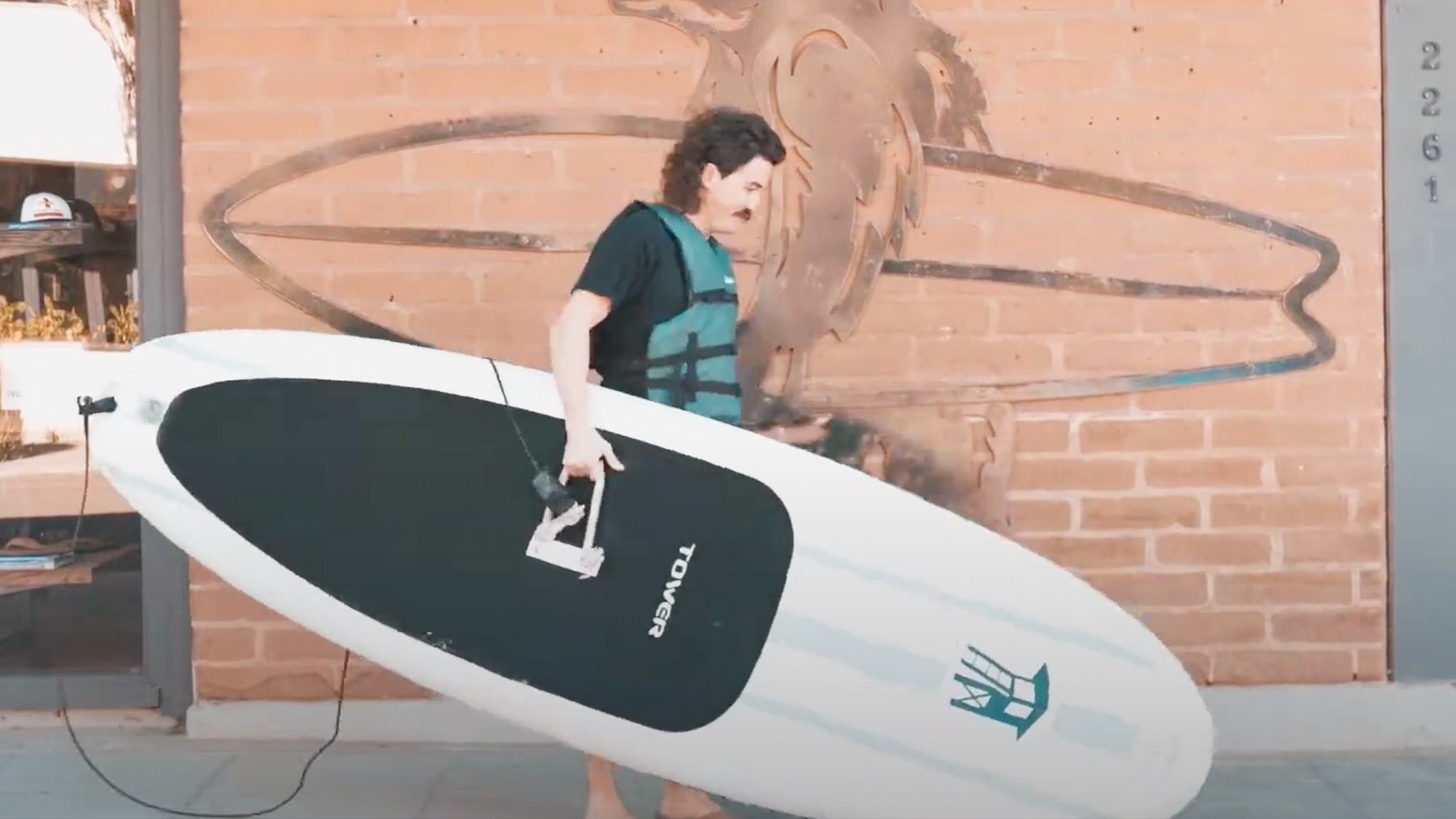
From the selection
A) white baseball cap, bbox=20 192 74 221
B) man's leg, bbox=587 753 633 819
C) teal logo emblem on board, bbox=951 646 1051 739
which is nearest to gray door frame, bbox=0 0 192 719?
white baseball cap, bbox=20 192 74 221

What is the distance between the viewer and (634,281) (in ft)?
8.59

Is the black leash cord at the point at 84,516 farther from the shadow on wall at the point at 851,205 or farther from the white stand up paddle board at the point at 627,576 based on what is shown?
the shadow on wall at the point at 851,205

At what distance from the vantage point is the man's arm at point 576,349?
2.57m

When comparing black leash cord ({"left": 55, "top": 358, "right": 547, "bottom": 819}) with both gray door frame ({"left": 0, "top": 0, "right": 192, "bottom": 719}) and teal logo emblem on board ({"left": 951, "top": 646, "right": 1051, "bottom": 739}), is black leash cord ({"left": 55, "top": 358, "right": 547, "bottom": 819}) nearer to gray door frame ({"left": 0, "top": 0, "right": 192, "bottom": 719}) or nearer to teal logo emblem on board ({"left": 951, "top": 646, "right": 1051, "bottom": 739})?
gray door frame ({"left": 0, "top": 0, "right": 192, "bottom": 719})

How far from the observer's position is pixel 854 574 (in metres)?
2.73

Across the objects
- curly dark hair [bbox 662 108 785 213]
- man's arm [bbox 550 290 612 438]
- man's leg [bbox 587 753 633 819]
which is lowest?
man's leg [bbox 587 753 633 819]

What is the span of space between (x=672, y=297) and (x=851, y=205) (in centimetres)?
110

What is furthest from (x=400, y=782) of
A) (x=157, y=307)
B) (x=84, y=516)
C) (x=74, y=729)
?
(x=157, y=307)

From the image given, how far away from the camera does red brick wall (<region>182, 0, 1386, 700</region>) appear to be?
3.58 meters

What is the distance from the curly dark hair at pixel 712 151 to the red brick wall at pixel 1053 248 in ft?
2.82

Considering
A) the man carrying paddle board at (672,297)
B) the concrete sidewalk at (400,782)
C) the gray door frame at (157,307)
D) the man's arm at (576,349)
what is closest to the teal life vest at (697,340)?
the man carrying paddle board at (672,297)

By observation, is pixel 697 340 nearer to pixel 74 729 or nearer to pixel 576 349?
pixel 576 349

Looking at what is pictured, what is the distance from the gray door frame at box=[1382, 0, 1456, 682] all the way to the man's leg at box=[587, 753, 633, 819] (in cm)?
225

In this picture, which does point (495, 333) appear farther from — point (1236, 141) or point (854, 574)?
point (1236, 141)
